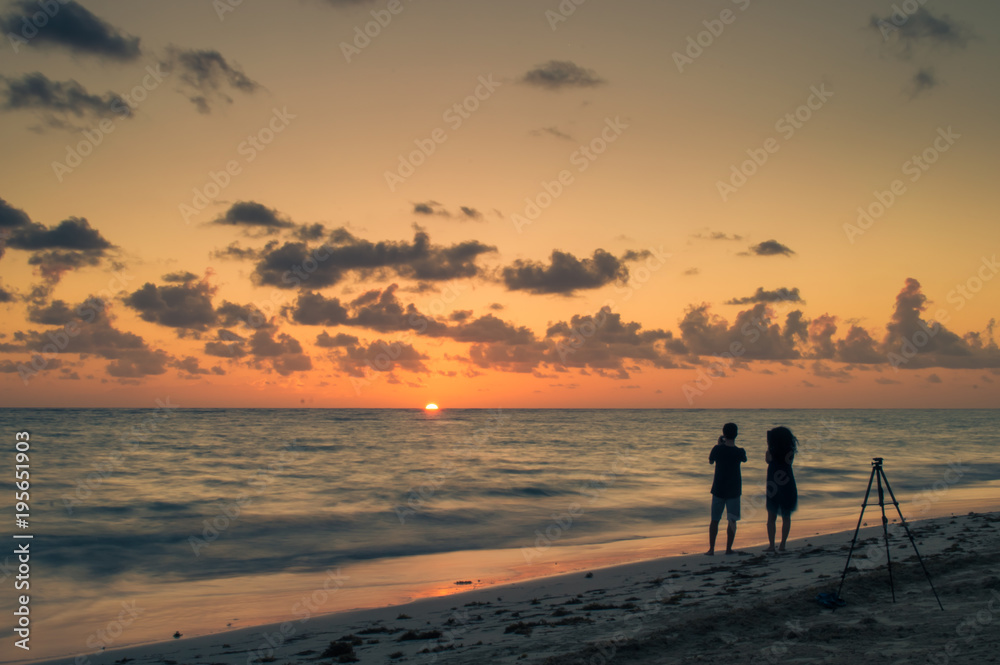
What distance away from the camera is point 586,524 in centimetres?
1923

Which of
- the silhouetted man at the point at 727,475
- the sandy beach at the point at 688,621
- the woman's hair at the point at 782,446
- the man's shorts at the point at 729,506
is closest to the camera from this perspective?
the sandy beach at the point at 688,621

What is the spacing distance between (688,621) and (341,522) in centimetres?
1549

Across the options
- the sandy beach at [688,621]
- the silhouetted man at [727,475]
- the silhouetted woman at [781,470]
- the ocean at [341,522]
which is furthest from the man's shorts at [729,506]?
the ocean at [341,522]

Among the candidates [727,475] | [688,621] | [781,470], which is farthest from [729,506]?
[688,621]

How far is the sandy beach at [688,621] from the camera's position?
5.81 metres

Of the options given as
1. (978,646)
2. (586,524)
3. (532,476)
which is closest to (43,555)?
(586,524)

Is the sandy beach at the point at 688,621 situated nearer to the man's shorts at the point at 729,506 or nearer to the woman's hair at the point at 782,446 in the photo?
the man's shorts at the point at 729,506

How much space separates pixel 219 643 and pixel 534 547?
9235mm

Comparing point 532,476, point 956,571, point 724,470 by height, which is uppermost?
point 724,470

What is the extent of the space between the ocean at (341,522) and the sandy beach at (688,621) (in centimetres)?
152

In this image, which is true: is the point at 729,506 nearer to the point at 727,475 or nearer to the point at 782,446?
the point at 727,475

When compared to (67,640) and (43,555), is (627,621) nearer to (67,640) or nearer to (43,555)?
(67,640)

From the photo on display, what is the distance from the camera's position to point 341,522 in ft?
66.0

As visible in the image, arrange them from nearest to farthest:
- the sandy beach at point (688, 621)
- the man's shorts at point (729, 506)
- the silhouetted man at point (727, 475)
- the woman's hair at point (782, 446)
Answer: the sandy beach at point (688, 621) → the woman's hair at point (782, 446) → the silhouetted man at point (727, 475) → the man's shorts at point (729, 506)
